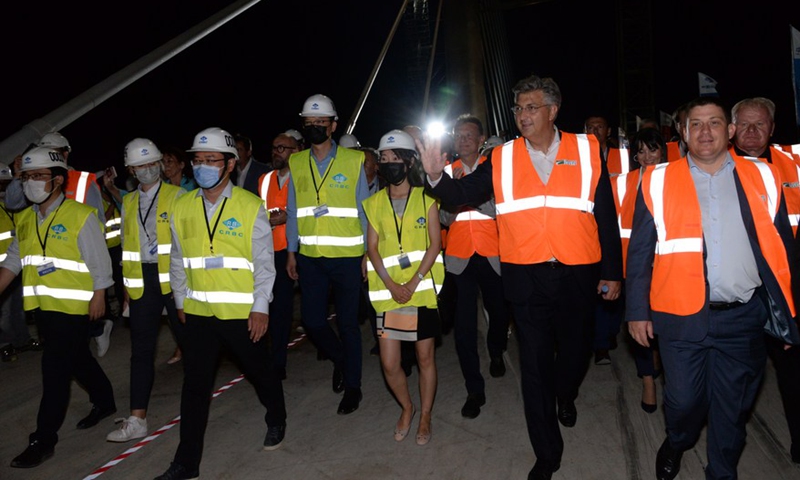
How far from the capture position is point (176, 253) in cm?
397

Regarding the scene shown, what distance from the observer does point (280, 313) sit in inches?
214

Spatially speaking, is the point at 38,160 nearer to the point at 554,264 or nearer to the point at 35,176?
the point at 35,176

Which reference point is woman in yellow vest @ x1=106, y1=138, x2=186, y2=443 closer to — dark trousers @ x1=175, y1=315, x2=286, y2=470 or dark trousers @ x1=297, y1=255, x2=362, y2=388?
dark trousers @ x1=175, y1=315, x2=286, y2=470

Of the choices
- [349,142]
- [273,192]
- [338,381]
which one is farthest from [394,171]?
[349,142]

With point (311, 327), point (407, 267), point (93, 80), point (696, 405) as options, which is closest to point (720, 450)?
point (696, 405)

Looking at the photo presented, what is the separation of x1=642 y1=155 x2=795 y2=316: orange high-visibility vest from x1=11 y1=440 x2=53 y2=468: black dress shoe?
399 cm

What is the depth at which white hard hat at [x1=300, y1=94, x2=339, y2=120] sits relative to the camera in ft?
16.5

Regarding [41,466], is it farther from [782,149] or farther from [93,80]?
[93,80]

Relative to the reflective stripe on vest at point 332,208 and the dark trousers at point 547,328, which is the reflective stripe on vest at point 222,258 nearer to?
the reflective stripe on vest at point 332,208

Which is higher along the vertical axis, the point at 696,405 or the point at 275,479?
the point at 696,405

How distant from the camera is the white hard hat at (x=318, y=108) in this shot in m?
5.02

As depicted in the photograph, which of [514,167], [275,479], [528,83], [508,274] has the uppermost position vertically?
[528,83]

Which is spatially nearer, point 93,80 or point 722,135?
point 722,135

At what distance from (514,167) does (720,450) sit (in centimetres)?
181
